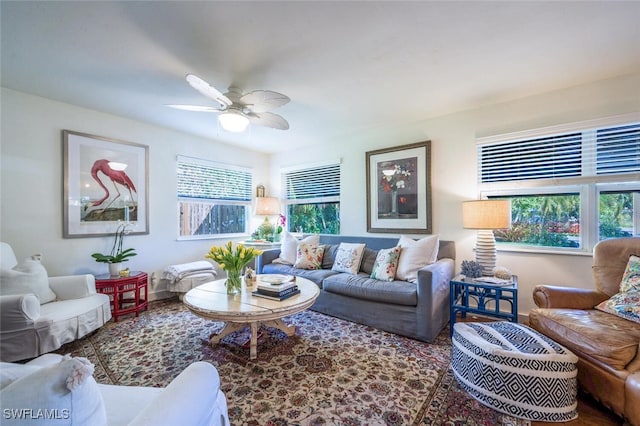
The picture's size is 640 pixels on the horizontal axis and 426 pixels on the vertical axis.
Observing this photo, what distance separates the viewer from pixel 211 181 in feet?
14.0

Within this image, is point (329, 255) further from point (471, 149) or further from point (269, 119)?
point (471, 149)

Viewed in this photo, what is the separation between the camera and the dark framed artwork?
333 cm

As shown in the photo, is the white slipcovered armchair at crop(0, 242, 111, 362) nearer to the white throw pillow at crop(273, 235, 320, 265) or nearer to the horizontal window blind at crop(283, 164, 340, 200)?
the white throw pillow at crop(273, 235, 320, 265)

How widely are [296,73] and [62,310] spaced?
9.39ft

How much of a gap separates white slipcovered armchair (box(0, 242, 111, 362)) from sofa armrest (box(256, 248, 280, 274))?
69.2 inches

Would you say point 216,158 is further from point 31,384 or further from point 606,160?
point 606,160

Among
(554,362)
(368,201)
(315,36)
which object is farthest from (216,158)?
(554,362)

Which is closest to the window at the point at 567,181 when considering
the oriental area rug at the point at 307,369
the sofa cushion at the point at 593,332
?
the sofa cushion at the point at 593,332

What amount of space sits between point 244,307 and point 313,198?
2781 mm

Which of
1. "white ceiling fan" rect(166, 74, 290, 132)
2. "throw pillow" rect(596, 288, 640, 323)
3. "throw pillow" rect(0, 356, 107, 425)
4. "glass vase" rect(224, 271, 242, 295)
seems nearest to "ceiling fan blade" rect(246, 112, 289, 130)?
"white ceiling fan" rect(166, 74, 290, 132)

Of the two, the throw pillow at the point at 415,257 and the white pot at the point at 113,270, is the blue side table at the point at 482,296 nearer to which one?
the throw pillow at the point at 415,257

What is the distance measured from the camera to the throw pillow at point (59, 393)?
571mm

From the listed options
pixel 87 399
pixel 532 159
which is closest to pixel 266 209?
pixel 532 159

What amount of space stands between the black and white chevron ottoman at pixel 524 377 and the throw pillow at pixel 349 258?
5.43 feet
